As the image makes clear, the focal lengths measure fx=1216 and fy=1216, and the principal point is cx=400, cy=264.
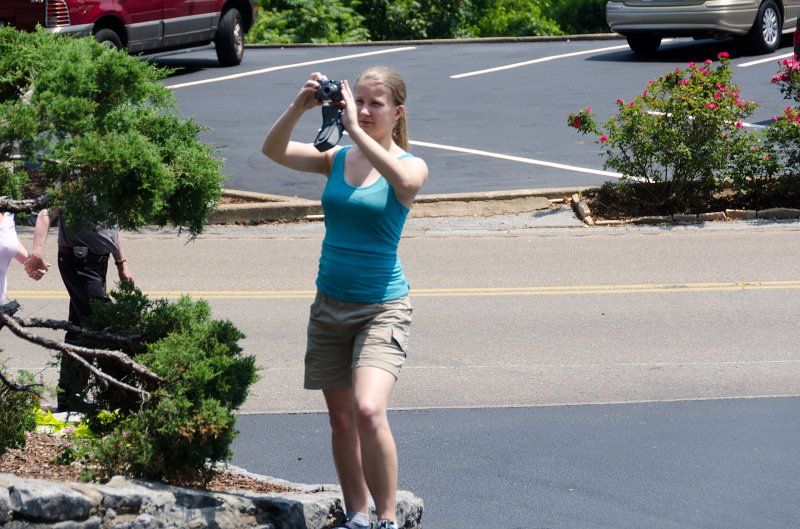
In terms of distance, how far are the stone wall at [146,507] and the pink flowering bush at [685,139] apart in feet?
28.6

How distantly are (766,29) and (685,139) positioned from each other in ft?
34.6

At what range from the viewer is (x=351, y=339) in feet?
16.3

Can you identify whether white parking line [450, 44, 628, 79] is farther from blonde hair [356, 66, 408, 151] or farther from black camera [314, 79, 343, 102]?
black camera [314, 79, 343, 102]

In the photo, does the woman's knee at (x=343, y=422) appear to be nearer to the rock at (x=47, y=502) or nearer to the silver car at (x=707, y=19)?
the rock at (x=47, y=502)

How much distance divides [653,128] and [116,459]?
30.5 feet

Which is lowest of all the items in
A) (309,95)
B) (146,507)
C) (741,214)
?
(741,214)

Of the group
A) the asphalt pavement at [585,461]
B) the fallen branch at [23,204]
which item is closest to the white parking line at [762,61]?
the asphalt pavement at [585,461]

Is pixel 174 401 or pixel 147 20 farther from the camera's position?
pixel 147 20

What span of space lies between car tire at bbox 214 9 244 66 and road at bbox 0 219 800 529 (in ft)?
Answer: 32.2

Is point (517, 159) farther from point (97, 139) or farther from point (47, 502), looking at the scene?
point (47, 502)

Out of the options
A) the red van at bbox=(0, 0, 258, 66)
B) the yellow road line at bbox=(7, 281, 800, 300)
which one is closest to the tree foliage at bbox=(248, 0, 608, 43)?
the red van at bbox=(0, 0, 258, 66)

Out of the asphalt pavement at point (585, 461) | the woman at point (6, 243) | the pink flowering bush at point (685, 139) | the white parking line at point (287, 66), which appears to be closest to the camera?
the asphalt pavement at point (585, 461)

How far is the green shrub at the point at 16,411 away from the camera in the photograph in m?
5.33

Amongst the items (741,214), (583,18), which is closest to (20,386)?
(741,214)
